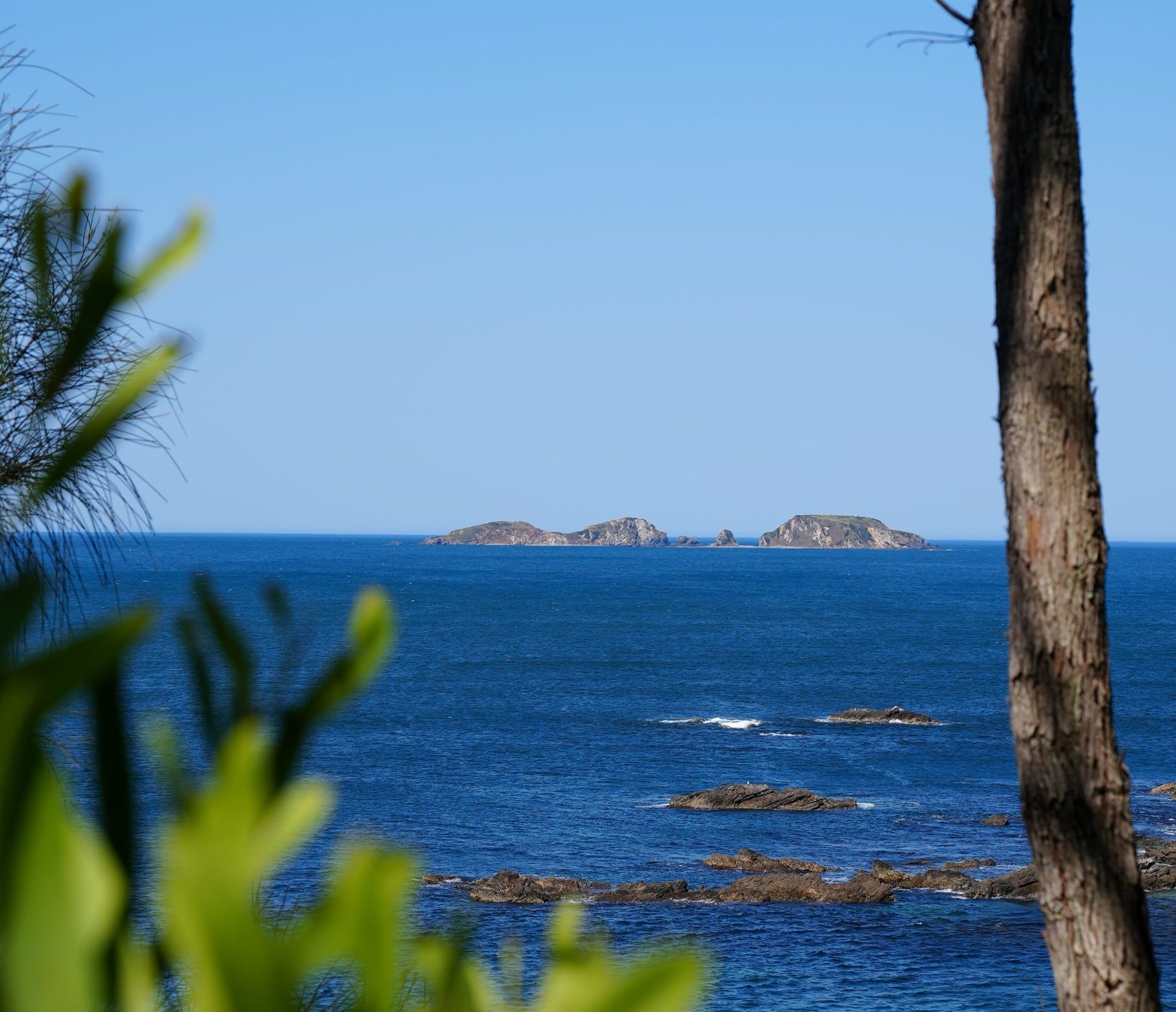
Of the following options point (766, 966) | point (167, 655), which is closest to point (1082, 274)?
point (766, 966)

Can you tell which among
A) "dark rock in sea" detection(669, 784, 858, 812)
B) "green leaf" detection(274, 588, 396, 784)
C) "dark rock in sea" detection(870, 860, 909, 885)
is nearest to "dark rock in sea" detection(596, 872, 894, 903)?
"dark rock in sea" detection(870, 860, 909, 885)

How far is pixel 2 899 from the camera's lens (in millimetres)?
553

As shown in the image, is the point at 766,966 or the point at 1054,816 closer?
the point at 1054,816

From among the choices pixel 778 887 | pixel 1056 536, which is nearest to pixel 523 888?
pixel 778 887

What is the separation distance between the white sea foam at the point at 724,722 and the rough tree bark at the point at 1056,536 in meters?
Answer: 44.4

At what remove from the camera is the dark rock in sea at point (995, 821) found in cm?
3272

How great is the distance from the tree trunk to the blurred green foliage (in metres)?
2.96

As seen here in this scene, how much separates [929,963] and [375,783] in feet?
60.5

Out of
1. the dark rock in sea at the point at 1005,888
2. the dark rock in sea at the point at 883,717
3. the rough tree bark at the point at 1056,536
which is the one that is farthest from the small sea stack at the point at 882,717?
the rough tree bark at the point at 1056,536

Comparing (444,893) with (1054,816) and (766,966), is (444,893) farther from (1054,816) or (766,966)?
(1054,816)

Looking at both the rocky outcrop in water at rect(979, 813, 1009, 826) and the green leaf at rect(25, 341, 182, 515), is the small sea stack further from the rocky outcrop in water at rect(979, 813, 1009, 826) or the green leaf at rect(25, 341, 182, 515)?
the green leaf at rect(25, 341, 182, 515)

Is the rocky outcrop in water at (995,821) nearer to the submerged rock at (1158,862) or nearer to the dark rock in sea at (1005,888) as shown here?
the submerged rock at (1158,862)

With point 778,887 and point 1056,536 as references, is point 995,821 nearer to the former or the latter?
point 778,887

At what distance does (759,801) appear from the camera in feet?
114
